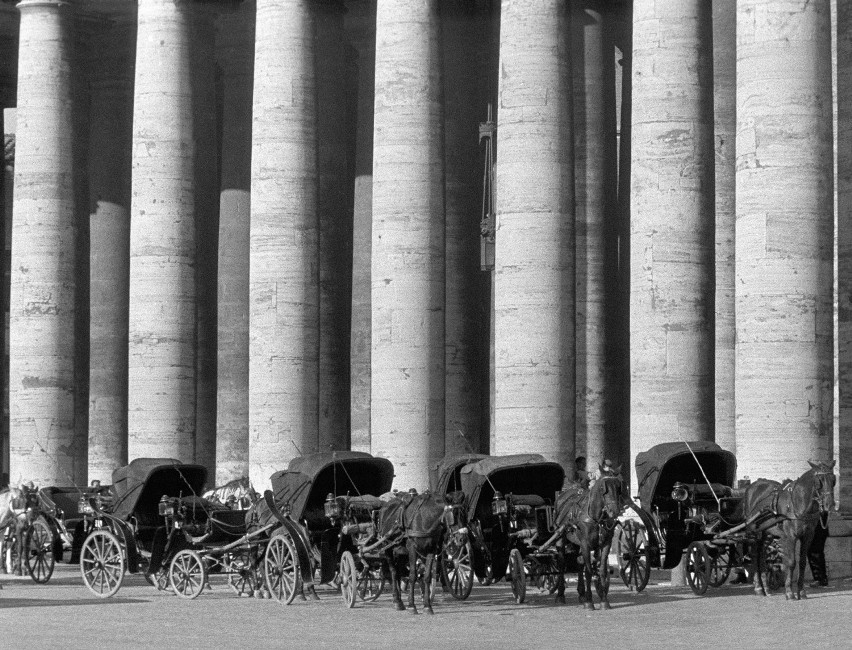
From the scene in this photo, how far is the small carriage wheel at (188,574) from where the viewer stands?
4178 centimetres

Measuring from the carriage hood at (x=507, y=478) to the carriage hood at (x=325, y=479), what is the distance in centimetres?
223

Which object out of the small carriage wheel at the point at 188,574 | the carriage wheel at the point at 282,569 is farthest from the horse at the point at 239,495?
the carriage wheel at the point at 282,569

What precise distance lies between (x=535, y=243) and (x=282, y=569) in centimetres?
1709

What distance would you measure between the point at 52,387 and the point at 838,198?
92.3 ft

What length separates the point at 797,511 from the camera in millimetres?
38719

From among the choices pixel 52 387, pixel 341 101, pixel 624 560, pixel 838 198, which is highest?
pixel 341 101

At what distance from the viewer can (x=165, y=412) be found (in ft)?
201

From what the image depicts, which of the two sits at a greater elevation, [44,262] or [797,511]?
[44,262]

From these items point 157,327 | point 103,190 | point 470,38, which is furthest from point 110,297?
point 470,38

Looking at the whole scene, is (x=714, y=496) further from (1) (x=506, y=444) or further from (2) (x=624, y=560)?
(1) (x=506, y=444)

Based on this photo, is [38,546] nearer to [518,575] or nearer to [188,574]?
[188,574]

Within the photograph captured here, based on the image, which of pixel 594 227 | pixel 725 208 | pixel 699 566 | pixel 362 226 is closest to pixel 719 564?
pixel 699 566

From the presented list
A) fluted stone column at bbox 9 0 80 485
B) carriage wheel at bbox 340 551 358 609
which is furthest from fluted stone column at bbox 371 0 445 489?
carriage wheel at bbox 340 551 358 609

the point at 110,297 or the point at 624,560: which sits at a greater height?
the point at 110,297
